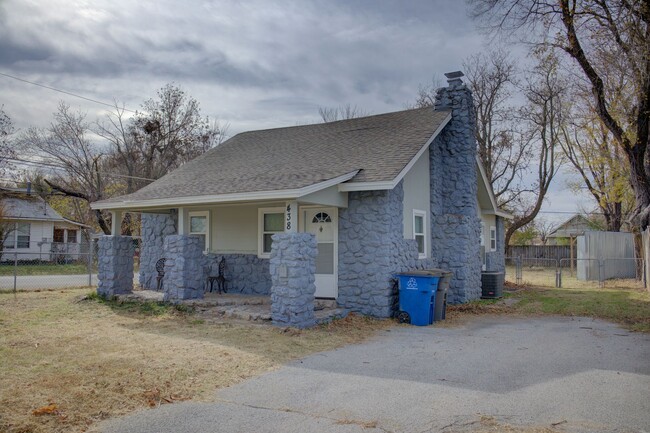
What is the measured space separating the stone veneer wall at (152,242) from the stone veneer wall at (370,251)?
5922mm

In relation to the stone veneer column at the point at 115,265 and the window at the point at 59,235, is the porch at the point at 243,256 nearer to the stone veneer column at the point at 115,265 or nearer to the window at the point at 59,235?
the stone veneer column at the point at 115,265

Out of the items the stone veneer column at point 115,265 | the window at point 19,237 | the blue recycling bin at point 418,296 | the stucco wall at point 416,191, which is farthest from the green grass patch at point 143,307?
the window at point 19,237

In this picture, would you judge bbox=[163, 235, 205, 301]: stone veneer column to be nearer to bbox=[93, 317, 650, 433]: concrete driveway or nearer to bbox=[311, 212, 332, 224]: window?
bbox=[311, 212, 332, 224]: window

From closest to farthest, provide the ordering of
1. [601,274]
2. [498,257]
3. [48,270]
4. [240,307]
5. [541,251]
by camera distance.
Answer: [240,307], [498,257], [601,274], [48,270], [541,251]

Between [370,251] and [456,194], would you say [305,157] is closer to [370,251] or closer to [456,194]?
[370,251]

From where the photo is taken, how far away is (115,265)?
13.2 metres

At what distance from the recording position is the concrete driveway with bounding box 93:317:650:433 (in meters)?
4.68

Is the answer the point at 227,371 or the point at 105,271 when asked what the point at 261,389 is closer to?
the point at 227,371

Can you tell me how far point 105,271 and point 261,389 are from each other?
9.08 meters

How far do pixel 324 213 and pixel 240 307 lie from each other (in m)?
2.86

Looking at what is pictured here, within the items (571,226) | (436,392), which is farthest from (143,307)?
(571,226)

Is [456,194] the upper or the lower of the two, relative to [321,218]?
upper

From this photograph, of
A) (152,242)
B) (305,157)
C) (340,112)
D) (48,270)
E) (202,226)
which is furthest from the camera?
(340,112)

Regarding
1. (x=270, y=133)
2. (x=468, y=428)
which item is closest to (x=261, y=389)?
(x=468, y=428)
